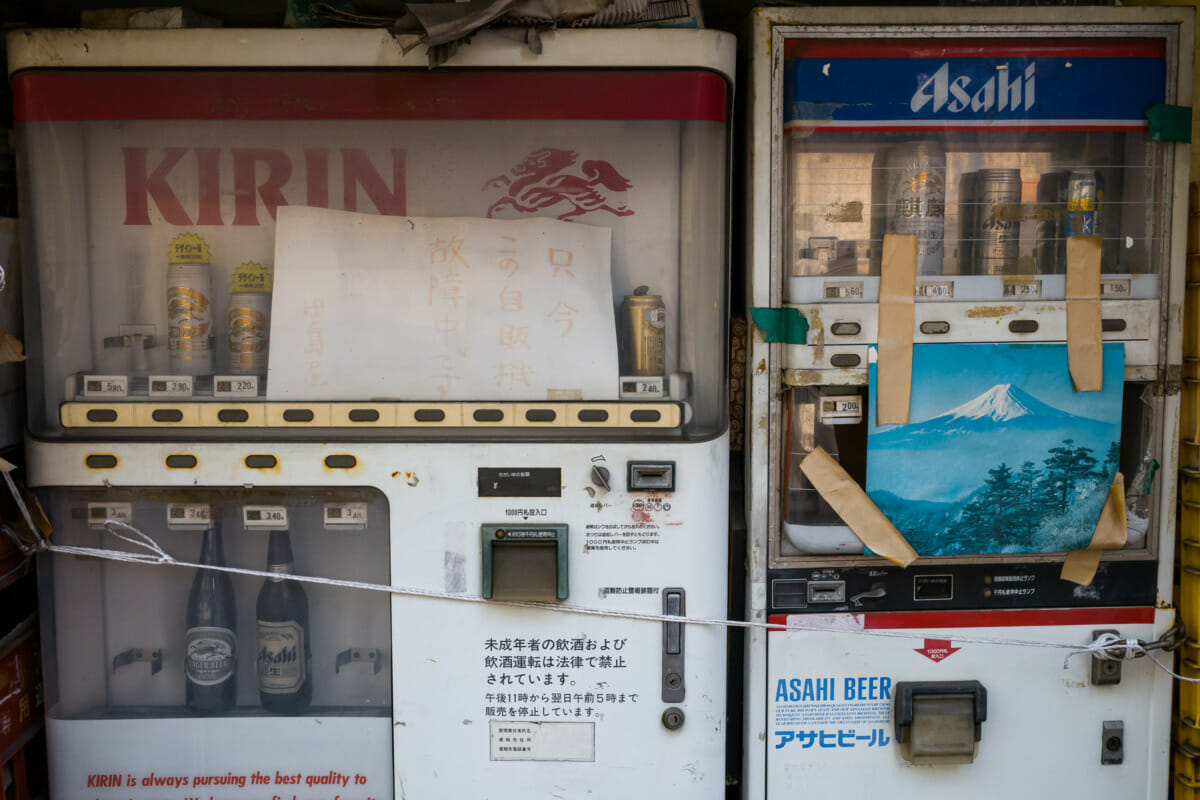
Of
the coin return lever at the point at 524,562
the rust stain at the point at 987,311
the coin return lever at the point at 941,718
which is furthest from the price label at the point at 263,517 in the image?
the rust stain at the point at 987,311

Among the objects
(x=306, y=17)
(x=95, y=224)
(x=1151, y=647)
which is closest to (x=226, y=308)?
(x=95, y=224)

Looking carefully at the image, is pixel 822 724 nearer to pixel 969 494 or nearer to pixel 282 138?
pixel 969 494

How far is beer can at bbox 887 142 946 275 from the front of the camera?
204 centimetres

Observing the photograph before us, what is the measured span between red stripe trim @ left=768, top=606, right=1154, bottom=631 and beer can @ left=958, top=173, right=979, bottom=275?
2.81 ft

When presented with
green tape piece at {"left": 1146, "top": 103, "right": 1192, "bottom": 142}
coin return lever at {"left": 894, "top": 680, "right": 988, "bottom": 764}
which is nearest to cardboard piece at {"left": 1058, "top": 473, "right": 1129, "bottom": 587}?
coin return lever at {"left": 894, "top": 680, "right": 988, "bottom": 764}

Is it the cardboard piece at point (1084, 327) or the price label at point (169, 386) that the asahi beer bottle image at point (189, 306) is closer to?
the price label at point (169, 386)

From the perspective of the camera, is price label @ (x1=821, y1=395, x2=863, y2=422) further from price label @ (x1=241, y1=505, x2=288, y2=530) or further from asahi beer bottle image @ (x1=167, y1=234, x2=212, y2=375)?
asahi beer bottle image @ (x1=167, y1=234, x2=212, y2=375)

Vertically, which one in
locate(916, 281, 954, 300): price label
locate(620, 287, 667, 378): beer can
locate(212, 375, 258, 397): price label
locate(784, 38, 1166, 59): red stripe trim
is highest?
locate(784, 38, 1166, 59): red stripe trim

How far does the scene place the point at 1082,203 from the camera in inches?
81.0

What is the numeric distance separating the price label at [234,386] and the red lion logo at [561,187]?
2.30 feet

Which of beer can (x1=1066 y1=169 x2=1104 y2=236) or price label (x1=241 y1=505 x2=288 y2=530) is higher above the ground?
beer can (x1=1066 y1=169 x2=1104 y2=236)

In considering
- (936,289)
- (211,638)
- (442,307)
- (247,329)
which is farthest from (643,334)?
(211,638)

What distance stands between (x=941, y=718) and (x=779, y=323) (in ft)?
3.45

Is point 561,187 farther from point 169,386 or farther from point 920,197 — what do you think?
point 169,386
